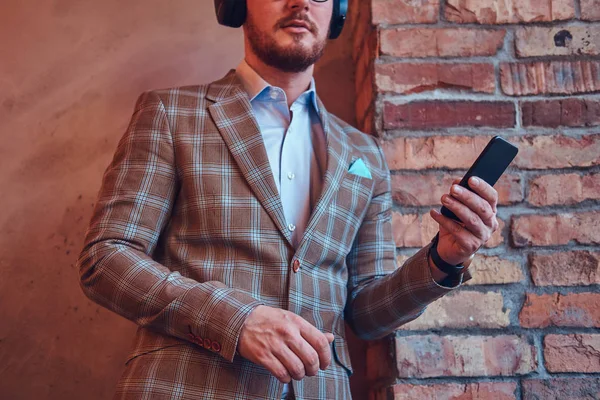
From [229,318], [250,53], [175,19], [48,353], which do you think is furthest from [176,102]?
[48,353]

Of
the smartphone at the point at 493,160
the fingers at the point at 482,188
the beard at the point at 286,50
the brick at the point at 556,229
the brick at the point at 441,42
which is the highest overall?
the brick at the point at 441,42

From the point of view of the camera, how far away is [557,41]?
4.95 ft

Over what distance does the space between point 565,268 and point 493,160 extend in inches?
19.5

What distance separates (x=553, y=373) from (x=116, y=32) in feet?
4.59

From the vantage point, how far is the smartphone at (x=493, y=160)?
1.05 meters

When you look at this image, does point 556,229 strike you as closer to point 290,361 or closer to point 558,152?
point 558,152

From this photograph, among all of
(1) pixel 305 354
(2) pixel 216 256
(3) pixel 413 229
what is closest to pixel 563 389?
(3) pixel 413 229

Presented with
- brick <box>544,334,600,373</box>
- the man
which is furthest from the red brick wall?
the man

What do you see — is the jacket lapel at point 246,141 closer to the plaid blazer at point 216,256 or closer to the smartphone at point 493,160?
the plaid blazer at point 216,256

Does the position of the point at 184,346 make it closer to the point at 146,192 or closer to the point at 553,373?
the point at 146,192

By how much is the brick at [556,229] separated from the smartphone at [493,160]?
42 cm

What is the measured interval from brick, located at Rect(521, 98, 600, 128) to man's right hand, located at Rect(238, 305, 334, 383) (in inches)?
31.1

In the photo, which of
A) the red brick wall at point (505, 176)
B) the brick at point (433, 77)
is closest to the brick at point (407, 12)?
the red brick wall at point (505, 176)

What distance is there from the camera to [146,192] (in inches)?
46.7
